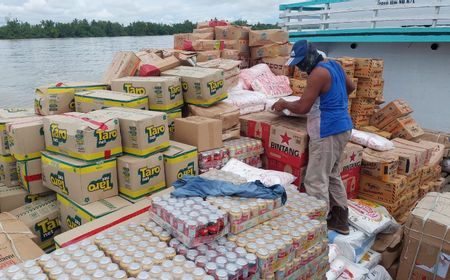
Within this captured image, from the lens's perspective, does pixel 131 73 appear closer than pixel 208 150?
No

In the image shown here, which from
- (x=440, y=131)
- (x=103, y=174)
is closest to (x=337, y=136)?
(x=103, y=174)

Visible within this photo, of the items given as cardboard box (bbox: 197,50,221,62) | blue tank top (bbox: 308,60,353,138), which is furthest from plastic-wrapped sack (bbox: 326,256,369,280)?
cardboard box (bbox: 197,50,221,62)

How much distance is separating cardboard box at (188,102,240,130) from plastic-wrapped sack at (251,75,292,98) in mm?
956

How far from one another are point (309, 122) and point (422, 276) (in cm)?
185

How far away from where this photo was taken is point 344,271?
3.01 metres

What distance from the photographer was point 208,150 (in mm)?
3676

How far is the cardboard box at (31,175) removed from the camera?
3217 mm

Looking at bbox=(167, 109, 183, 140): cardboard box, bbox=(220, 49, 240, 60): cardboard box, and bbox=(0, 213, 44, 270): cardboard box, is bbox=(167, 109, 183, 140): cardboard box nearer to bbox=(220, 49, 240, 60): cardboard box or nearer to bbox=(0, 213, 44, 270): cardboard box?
bbox=(0, 213, 44, 270): cardboard box

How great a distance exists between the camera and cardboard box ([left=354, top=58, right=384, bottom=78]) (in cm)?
519

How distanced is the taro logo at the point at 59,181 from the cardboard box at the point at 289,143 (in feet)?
7.24

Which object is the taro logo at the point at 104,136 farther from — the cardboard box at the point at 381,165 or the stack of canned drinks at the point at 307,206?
the cardboard box at the point at 381,165

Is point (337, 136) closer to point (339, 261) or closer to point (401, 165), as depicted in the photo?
point (339, 261)

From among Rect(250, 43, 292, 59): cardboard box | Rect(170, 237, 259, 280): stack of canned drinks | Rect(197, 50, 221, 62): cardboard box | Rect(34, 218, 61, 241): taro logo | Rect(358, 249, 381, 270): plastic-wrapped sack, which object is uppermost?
Rect(250, 43, 292, 59): cardboard box

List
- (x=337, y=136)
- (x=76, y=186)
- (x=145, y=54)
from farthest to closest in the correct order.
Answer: (x=145, y=54) < (x=337, y=136) < (x=76, y=186)
